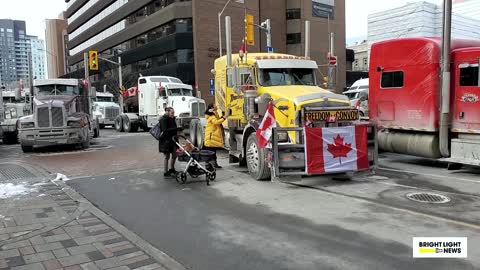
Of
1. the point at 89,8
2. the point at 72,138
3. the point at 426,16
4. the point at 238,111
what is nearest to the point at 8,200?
the point at 238,111

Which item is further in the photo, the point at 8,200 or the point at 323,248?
the point at 8,200

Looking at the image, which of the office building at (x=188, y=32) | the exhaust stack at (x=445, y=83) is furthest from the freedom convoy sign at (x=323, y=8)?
the exhaust stack at (x=445, y=83)

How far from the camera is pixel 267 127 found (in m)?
9.63

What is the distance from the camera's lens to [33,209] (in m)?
7.87

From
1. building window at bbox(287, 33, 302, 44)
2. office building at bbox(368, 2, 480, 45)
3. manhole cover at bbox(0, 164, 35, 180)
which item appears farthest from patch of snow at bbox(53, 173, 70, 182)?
building window at bbox(287, 33, 302, 44)

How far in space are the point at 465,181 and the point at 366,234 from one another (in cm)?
484

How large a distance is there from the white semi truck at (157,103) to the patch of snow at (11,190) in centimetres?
1145

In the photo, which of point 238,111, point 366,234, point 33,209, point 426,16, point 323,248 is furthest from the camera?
point 426,16

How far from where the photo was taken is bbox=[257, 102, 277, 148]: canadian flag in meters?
9.60

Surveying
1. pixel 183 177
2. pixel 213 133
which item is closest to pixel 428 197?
pixel 183 177

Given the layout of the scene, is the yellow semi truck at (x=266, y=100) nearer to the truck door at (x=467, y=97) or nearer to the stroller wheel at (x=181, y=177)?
the stroller wheel at (x=181, y=177)

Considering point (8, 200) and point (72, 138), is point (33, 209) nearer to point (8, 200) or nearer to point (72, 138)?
point (8, 200)

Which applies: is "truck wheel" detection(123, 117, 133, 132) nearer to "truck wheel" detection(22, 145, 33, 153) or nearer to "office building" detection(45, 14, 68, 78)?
"truck wheel" detection(22, 145, 33, 153)

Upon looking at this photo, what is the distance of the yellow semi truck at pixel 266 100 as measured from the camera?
993 cm
